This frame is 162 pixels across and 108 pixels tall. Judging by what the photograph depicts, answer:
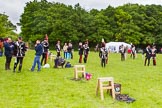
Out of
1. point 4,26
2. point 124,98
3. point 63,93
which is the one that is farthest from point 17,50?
point 4,26

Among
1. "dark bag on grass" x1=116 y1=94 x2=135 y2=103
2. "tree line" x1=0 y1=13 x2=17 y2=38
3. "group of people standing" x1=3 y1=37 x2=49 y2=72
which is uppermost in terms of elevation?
"tree line" x1=0 y1=13 x2=17 y2=38

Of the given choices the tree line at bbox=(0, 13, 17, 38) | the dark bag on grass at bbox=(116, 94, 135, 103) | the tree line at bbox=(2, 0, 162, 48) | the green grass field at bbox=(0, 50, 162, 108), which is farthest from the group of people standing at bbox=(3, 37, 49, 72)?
the tree line at bbox=(2, 0, 162, 48)

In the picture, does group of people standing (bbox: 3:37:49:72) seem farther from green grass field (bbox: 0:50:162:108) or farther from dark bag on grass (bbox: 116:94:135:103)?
dark bag on grass (bbox: 116:94:135:103)

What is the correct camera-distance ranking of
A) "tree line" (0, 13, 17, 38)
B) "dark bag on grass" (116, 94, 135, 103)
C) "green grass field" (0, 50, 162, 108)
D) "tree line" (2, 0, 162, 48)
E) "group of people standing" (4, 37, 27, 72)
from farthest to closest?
"tree line" (2, 0, 162, 48), "tree line" (0, 13, 17, 38), "group of people standing" (4, 37, 27, 72), "dark bag on grass" (116, 94, 135, 103), "green grass field" (0, 50, 162, 108)

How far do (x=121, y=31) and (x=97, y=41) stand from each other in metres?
6.20

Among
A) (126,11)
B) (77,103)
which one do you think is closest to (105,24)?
(126,11)

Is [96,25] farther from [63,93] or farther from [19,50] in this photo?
[63,93]

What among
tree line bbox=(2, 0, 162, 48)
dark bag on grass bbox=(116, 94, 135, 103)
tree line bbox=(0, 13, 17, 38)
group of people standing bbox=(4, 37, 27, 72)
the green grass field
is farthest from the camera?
tree line bbox=(2, 0, 162, 48)

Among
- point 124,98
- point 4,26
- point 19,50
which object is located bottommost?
point 124,98

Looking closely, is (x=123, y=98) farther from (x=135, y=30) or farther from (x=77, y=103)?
(x=135, y=30)

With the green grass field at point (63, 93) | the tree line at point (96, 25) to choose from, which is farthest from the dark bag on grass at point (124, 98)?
the tree line at point (96, 25)

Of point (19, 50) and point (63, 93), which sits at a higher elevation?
point (19, 50)

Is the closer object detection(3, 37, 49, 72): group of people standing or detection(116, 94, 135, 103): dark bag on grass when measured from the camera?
detection(116, 94, 135, 103): dark bag on grass

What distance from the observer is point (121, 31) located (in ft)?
236
